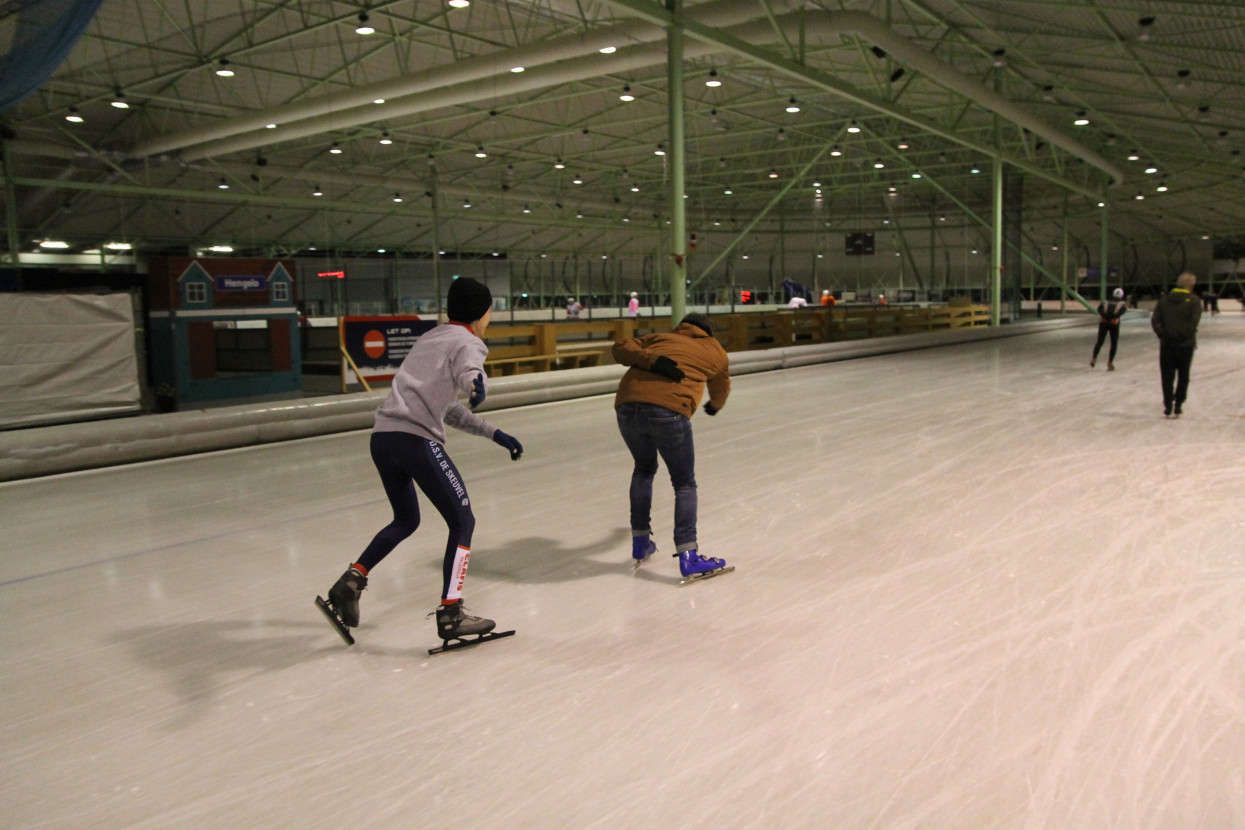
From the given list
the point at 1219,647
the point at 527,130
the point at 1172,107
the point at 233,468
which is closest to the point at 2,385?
the point at 233,468

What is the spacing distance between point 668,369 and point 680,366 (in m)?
0.14

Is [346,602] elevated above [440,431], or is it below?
below

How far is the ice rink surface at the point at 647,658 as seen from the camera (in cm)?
253

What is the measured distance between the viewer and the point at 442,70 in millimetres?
16109

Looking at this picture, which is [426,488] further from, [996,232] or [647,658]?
[996,232]

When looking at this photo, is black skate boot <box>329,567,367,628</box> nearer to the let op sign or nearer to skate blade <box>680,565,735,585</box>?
skate blade <box>680,565,735,585</box>

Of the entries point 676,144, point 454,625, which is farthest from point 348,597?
point 676,144

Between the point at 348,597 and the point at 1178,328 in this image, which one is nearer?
the point at 348,597

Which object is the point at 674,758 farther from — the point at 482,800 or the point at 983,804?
the point at 983,804

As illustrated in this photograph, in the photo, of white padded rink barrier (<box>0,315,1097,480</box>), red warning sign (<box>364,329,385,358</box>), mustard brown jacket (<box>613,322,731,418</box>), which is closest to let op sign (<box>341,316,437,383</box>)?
red warning sign (<box>364,329,385,358</box>)

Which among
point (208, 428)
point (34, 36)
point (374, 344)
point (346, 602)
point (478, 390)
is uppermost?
point (34, 36)

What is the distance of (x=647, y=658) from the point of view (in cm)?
350

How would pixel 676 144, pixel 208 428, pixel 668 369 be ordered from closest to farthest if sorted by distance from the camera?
pixel 668 369 < pixel 208 428 < pixel 676 144

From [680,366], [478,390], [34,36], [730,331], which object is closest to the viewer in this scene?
[478,390]
